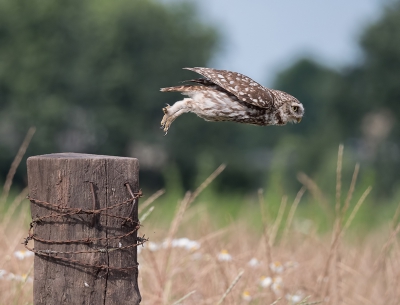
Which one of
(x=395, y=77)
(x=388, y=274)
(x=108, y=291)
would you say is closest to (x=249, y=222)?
(x=388, y=274)

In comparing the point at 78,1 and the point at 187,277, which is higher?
the point at 78,1

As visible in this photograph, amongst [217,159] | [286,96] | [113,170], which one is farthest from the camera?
[217,159]

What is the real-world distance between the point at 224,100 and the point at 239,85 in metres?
0.15

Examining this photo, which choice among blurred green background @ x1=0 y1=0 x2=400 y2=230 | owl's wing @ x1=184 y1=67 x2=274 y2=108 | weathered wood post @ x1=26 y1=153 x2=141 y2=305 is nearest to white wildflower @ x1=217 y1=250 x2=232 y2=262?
owl's wing @ x1=184 y1=67 x2=274 y2=108

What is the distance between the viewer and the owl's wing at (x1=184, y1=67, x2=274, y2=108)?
457 centimetres

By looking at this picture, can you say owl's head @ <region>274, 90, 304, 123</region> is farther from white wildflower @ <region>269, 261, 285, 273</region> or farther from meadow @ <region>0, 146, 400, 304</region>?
white wildflower @ <region>269, 261, 285, 273</region>

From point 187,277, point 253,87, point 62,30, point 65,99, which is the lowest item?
point 187,277

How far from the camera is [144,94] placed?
127 feet

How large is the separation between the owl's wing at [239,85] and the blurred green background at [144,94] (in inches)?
1095

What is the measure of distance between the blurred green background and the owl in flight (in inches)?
1093

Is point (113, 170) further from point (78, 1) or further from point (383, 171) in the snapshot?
point (78, 1)

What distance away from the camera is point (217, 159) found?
39.4 metres

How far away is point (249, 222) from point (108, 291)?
7.80 meters

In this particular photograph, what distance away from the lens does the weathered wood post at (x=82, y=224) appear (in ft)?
10.6
